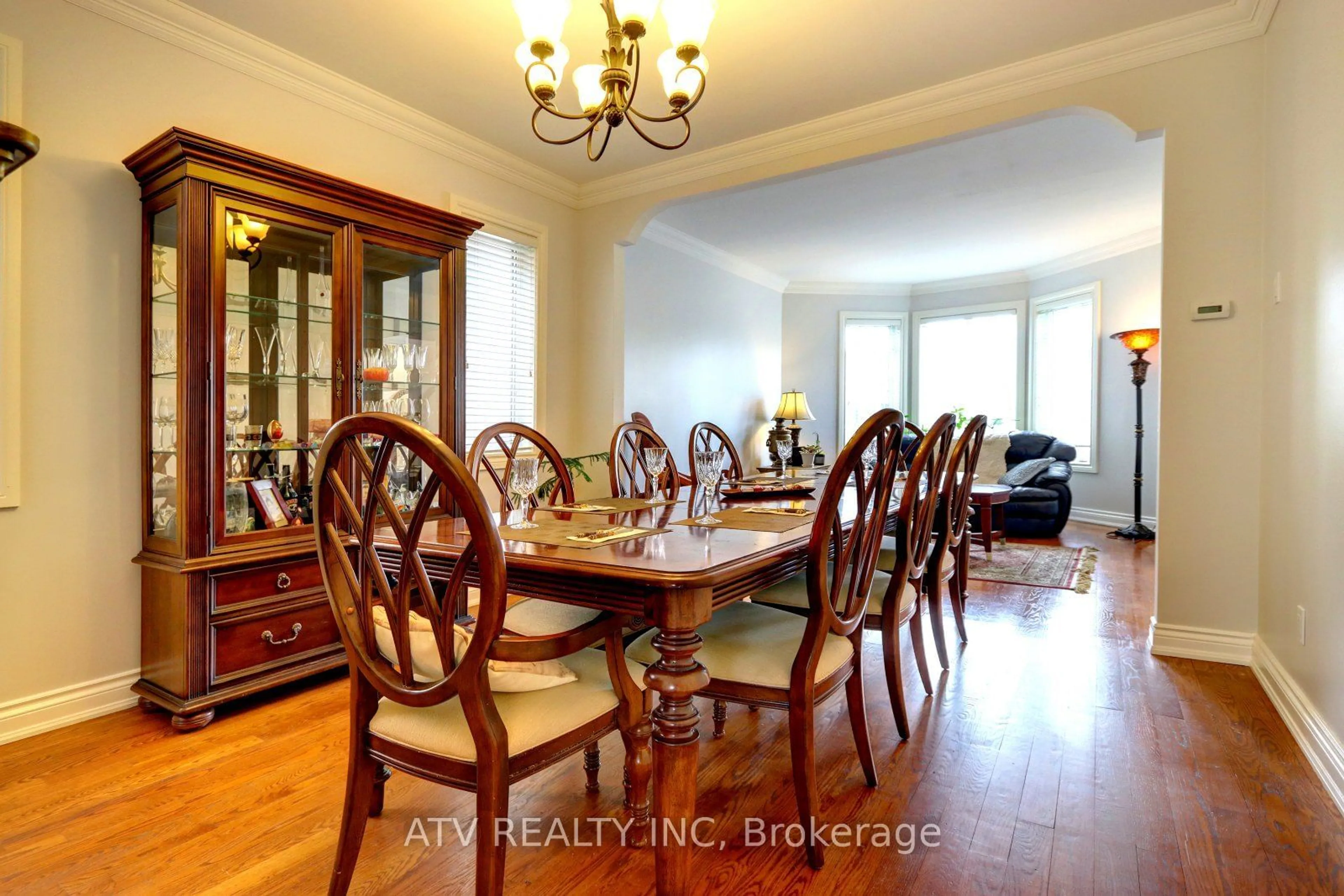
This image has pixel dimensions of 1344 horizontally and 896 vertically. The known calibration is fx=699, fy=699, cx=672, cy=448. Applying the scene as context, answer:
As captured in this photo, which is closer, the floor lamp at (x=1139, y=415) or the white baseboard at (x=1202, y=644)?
the white baseboard at (x=1202, y=644)

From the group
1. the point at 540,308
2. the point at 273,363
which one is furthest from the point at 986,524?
the point at 273,363

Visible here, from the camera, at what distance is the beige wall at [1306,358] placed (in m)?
1.82

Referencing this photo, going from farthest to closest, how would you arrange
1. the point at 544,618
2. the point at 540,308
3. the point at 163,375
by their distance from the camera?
1. the point at 540,308
2. the point at 163,375
3. the point at 544,618

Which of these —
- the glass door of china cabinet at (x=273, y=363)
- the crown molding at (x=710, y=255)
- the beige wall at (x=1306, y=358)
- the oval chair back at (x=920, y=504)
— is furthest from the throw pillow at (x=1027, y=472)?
the glass door of china cabinet at (x=273, y=363)

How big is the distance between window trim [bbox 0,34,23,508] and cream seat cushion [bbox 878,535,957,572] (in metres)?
2.69

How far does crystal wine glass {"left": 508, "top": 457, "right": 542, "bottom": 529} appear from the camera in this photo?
67.4 inches

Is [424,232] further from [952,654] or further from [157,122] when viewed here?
[952,654]

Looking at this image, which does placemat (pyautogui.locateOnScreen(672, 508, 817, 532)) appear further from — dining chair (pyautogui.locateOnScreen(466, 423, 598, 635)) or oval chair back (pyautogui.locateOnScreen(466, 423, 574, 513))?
oval chair back (pyautogui.locateOnScreen(466, 423, 574, 513))

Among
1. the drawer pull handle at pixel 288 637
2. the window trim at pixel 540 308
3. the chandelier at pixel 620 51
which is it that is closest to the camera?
the chandelier at pixel 620 51

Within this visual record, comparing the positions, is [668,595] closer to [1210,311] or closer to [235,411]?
[235,411]

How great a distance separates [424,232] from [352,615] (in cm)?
208

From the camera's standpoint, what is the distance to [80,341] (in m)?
2.30

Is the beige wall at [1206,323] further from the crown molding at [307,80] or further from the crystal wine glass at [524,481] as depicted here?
the crown molding at [307,80]

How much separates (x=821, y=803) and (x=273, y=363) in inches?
90.9
